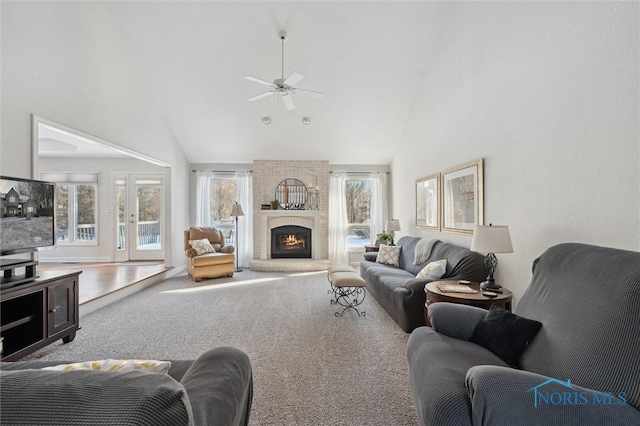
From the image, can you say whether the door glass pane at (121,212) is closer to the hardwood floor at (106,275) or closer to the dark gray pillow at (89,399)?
the hardwood floor at (106,275)

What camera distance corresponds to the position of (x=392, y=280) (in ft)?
12.5

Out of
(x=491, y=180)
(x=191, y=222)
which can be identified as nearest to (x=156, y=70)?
(x=191, y=222)

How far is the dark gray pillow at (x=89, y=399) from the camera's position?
20.3 inches

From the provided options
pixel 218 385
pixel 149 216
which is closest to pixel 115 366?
pixel 218 385

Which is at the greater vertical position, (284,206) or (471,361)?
(284,206)

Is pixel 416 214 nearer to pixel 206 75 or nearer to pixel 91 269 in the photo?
pixel 206 75

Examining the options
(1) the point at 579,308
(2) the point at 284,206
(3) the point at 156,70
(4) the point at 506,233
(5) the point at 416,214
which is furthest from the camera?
(2) the point at 284,206

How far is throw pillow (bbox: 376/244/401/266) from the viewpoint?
16.7 feet

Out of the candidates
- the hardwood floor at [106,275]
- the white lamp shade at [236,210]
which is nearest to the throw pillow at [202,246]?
the hardwood floor at [106,275]

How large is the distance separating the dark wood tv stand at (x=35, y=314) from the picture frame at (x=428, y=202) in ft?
15.4

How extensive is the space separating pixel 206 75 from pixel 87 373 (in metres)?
5.28

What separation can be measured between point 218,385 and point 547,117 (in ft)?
9.84

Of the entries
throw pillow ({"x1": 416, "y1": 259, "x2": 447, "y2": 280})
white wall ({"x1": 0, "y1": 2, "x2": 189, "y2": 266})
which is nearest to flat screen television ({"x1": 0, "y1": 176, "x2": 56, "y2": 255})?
white wall ({"x1": 0, "y1": 2, "x2": 189, "y2": 266})

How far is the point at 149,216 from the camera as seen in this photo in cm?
732
